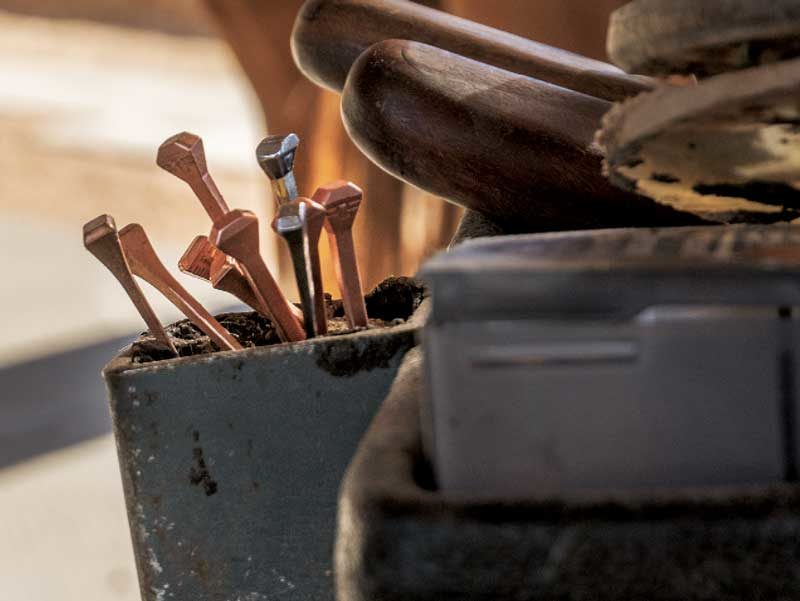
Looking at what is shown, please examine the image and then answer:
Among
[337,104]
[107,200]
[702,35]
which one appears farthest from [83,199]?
[702,35]

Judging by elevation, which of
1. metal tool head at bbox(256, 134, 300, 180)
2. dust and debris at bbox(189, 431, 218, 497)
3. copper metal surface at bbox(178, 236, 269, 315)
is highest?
metal tool head at bbox(256, 134, 300, 180)

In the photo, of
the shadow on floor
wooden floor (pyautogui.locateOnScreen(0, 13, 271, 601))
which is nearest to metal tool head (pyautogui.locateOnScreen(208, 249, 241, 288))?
wooden floor (pyautogui.locateOnScreen(0, 13, 271, 601))

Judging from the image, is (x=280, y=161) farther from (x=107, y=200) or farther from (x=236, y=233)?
(x=107, y=200)

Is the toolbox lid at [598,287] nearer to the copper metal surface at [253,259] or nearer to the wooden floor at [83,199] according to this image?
the copper metal surface at [253,259]

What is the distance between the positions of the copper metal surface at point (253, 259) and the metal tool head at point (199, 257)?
0.10 ft

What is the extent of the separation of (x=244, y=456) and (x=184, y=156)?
117mm

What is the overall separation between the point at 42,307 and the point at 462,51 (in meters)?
1.78

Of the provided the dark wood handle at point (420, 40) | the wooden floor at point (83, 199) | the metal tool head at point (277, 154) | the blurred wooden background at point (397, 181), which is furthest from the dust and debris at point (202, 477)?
the wooden floor at point (83, 199)

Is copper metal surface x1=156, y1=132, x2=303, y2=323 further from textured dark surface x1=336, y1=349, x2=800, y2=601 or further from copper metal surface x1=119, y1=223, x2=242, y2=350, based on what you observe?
textured dark surface x1=336, y1=349, x2=800, y2=601

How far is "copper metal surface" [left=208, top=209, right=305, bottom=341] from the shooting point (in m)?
0.38

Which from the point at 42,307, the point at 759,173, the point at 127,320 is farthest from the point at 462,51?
the point at 42,307

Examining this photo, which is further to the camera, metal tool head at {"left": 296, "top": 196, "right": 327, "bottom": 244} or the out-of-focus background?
the out-of-focus background

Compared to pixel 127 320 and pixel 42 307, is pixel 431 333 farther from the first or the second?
pixel 42 307

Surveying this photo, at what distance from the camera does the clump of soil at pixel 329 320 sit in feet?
1.41
